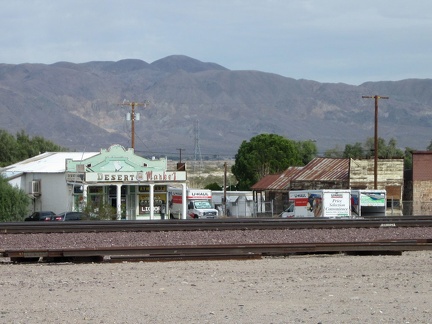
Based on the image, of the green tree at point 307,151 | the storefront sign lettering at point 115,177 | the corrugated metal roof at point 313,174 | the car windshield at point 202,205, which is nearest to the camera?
the storefront sign lettering at point 115,177

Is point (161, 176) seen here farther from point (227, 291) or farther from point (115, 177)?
point (227, 291)

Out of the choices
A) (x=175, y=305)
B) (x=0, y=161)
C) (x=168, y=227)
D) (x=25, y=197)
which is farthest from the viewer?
(x=0, y=161)

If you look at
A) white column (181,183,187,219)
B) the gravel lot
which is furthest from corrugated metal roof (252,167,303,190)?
the gravel lot

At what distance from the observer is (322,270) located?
2173 cm

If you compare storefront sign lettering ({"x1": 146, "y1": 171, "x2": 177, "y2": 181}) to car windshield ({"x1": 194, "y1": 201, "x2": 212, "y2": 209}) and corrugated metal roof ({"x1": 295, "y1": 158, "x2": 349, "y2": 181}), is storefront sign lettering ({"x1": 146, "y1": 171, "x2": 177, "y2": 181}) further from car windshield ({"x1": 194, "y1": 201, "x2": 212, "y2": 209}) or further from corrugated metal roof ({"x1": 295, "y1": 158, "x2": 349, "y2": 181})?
corrugated metal roof ({"x1": 295, "y1": 158, "x2": 349, "y2": 181})

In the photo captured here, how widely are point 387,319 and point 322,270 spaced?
725cm

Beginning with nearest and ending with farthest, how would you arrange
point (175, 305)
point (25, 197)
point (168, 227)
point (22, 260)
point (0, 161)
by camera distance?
point (175, 305) → point (22, 260) → point (168, 227) → point (25, 197) → point (0, 161)

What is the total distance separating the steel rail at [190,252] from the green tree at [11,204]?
115ft

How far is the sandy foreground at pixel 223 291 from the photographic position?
49.2 ft

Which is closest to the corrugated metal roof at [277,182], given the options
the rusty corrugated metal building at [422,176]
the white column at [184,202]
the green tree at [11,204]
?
the rusty corrugated metal building at [422,176]

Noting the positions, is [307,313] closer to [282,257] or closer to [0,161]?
[282,257]

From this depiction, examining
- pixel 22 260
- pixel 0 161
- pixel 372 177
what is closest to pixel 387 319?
pixel 22 260

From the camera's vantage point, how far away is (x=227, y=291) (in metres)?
18.1

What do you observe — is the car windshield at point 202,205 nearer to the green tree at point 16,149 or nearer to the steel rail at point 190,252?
the steel rail at point 190,252
